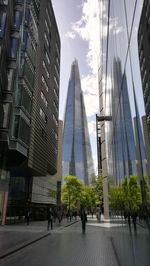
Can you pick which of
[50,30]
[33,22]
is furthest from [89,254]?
[50,30]

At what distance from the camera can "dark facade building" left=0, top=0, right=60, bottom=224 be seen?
77.6 ft

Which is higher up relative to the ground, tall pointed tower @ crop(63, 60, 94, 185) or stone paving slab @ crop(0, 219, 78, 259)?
tall pointed tower @ crop(63, 60, 94, 185)

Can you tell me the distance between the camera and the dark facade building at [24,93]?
23.7 m

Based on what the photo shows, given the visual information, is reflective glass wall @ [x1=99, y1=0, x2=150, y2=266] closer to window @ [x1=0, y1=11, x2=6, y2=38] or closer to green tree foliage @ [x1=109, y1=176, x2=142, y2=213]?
green tree foliage @ [x1=109, y1=176, x2=142, y2=213]

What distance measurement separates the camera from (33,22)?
34.0 meters

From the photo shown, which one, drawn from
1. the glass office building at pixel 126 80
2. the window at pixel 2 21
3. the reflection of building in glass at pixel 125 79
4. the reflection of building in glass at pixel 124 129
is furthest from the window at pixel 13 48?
the reflection of building in glass at pixel 124 129

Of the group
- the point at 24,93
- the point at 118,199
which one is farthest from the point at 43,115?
the point at 118,199

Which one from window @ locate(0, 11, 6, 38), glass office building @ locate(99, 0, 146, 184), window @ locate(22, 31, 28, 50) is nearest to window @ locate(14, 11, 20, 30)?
window @ locate(22, 31, 28, 50)

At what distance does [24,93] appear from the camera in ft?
94.7

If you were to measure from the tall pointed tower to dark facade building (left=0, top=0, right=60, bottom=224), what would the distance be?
110 m

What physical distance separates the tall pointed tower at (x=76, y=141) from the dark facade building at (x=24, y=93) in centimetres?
11002

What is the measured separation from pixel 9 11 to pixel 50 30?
2597cm

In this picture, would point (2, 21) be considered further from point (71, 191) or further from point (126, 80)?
point (71, 191)

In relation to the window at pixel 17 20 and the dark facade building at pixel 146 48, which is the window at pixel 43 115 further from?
the dark facade building at pixel 146 48
